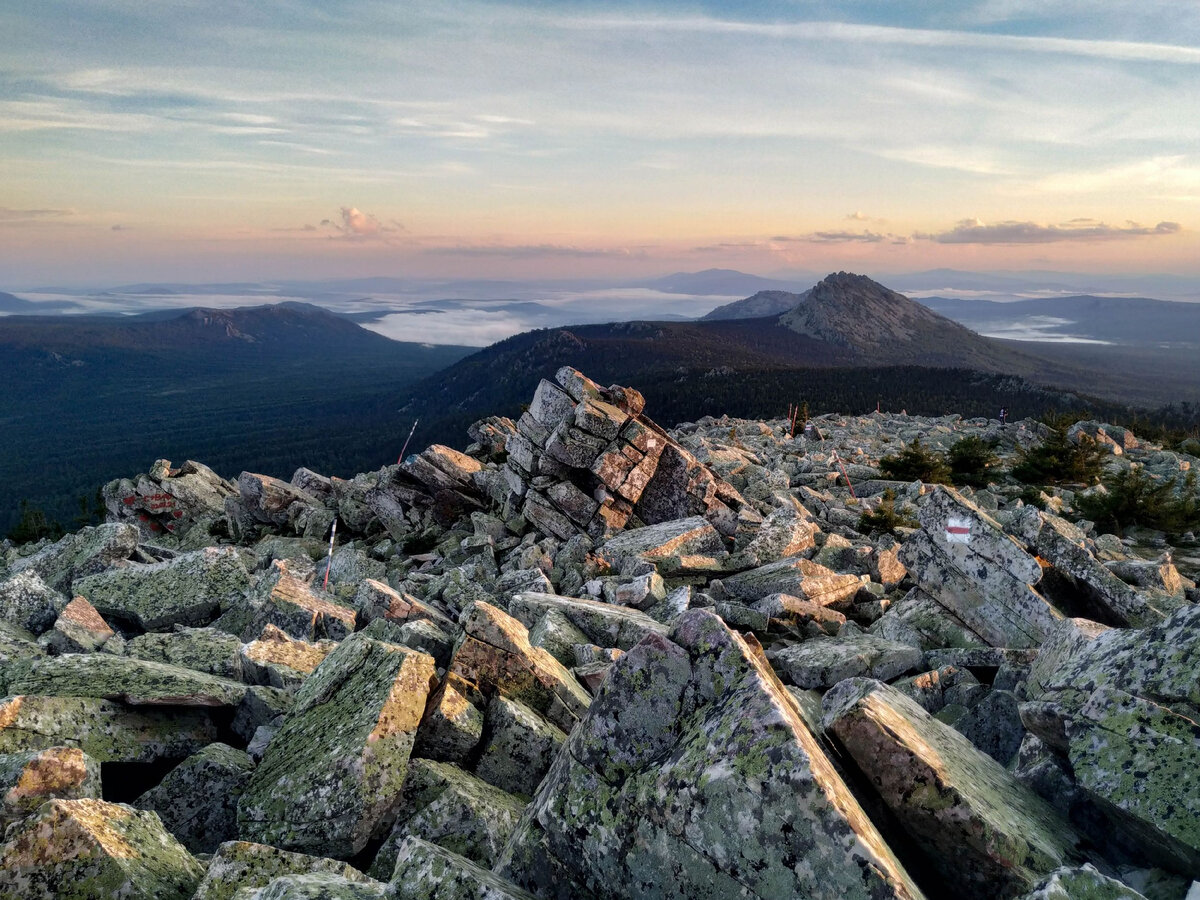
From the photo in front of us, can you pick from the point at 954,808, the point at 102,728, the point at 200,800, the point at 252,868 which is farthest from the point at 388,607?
the point at 954,808

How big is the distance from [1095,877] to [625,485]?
794 inches

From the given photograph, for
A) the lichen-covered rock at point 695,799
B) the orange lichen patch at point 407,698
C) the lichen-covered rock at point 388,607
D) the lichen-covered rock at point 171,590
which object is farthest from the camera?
the lichen-covered rock at point 171,590

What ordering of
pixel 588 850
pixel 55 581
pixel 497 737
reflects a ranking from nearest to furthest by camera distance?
1. pixel 588 850
2. pixel 497 737
3. pixel 55 581

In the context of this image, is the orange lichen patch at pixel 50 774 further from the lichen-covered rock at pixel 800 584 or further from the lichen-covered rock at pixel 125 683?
the lichen-covered rock at pixel 800 584

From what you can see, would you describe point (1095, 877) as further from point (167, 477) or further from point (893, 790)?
point (167, 477)

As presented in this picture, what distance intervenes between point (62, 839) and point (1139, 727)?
8.34 metres

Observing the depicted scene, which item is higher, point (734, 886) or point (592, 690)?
point (734, 886)

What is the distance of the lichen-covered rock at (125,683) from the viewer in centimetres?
855

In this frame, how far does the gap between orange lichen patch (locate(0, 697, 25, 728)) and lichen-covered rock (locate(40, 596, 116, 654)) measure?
4154 millimetres

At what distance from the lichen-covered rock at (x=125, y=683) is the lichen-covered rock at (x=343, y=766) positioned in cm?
149

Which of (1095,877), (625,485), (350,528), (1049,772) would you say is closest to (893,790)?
(1095,877)

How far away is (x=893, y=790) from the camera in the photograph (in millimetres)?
5559

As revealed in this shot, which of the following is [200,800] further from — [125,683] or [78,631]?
[78,631]

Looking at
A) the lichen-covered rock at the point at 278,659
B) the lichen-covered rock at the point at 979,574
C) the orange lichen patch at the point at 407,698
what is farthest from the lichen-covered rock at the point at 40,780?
the lichen-covered rock at the point at 979,574
